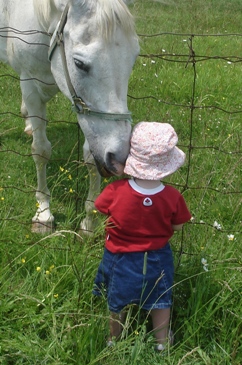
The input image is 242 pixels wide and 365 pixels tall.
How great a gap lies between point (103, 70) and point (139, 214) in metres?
0.78

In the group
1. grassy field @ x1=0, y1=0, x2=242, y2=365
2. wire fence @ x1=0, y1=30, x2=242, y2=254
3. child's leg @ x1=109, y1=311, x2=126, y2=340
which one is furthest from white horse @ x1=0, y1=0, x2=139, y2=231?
child's leg @ x1=109, y1=311, x2=126, y2=340

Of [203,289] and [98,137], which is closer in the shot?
[203,289]

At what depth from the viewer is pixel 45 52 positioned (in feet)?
10.6

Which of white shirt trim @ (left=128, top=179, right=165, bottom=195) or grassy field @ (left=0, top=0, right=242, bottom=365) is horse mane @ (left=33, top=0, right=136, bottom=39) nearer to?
grassy field @ (left=0, top=0, right=242, bottom=365)

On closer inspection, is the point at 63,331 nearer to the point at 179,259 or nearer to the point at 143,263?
the point at 143,263

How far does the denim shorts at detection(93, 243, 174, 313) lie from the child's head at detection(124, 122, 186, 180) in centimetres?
38

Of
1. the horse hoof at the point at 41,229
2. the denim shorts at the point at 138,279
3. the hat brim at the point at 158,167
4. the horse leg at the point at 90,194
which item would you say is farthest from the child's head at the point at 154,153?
the horse hoof at the point at 41,229

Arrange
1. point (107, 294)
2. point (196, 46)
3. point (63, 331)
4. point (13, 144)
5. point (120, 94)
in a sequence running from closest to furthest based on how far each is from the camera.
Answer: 1. point (63, 331)
2. point (107, 294)
3. point (120, 94)
4. point (13, 144)
5. point (196, 46)

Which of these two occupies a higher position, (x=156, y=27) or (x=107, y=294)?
(x=107, y=294)

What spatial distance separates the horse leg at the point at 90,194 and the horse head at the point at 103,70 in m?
0.57

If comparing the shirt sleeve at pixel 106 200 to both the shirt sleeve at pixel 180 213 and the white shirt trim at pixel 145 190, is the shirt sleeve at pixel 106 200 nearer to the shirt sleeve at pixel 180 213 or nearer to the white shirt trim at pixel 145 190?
the white shirt trim at pixel 145 190

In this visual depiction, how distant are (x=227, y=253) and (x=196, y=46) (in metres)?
5.20

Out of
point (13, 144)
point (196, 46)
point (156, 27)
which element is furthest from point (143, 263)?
point (156, 27)

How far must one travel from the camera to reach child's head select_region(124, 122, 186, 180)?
206 cm
